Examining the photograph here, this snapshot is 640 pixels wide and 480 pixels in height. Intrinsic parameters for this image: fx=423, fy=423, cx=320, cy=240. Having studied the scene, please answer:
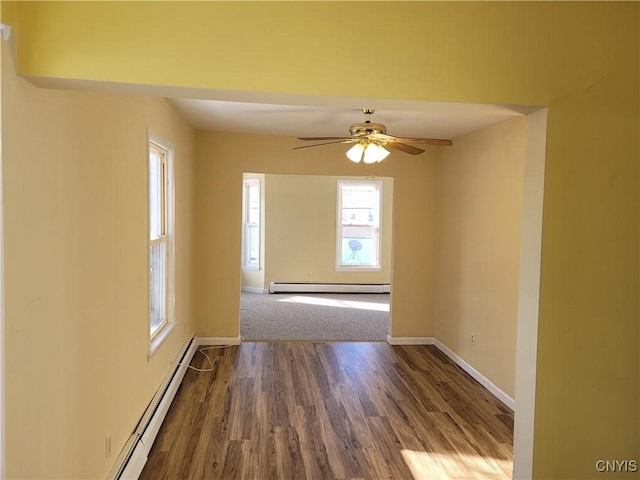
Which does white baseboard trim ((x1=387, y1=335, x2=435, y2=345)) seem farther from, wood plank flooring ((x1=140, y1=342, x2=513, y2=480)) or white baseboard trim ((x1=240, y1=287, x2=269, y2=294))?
white baseboard trim ((x1=240, y1=287, x2=269, y2=294))

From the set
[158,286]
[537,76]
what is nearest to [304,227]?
[158,286]

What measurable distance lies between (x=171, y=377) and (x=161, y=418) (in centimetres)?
51

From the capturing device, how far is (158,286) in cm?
341

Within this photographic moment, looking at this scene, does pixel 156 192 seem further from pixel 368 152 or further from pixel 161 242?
pixel 368 152

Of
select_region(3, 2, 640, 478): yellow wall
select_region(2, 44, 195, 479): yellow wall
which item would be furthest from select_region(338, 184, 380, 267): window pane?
select_region(3, 2, 640, 478): yellow wall

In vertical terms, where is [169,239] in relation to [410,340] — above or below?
above

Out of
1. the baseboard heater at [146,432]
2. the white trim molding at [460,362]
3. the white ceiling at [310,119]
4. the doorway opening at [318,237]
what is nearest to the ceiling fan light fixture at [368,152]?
the white ceiling at [310,119]

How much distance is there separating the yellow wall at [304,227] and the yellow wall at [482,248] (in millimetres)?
3342

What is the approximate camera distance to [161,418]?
2.97 m

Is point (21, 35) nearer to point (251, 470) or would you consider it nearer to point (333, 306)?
point (251, 470)

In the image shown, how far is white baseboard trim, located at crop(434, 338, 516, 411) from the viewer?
3.45 m

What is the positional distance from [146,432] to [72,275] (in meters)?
1.44

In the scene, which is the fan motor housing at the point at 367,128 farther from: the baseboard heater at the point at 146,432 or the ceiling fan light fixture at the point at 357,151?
the baseboard heater at the point at 146,432

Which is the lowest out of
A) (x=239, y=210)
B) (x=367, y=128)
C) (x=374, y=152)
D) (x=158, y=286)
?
(x=158, y=286)
